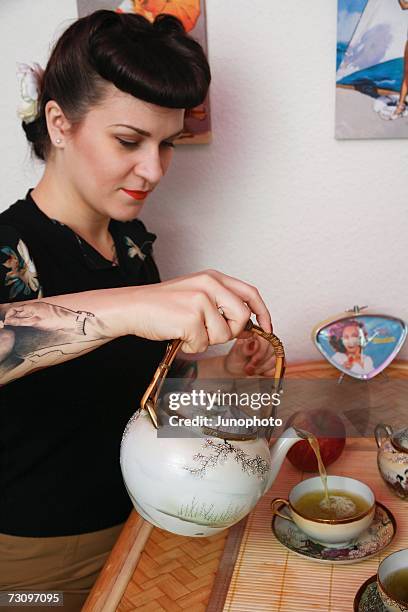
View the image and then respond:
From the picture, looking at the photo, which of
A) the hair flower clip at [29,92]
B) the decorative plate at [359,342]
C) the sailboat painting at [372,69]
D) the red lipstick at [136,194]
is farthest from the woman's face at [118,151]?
the decorative plate at [359,342]

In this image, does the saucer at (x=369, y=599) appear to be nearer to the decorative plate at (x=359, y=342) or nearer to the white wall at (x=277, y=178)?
the decorative plate at (x=359, y=342)

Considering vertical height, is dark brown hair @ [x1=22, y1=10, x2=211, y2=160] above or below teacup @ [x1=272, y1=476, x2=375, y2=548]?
above

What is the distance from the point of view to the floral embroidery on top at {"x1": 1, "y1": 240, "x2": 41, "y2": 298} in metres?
0.93

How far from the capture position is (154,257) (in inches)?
58.7

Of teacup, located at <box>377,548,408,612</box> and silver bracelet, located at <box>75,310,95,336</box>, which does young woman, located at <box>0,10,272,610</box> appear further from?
teacup, located at <box>377,548,408,612</box>

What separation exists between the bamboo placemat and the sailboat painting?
0.74 m

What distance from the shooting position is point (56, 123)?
1.08 metres

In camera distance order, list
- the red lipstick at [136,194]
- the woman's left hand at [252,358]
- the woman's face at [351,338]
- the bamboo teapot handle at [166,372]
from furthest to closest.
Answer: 1. the woman's face at [351,338]
2. the woman's left hand at [252,358]
3. the red lipstick at [136,194]
4. the bamboo teapot handle at [166,372]

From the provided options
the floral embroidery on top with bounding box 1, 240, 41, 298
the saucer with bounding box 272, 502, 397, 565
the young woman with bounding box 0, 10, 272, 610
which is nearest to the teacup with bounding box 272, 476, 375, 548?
the saucer with bounding box 272, 502, 397, 565

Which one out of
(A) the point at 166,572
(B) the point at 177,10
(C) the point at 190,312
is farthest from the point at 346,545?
(B) the point at 177,10

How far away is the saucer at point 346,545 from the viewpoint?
2.58 feet

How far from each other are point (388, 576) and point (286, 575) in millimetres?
145

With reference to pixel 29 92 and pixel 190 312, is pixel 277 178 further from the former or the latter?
pixel 190 312

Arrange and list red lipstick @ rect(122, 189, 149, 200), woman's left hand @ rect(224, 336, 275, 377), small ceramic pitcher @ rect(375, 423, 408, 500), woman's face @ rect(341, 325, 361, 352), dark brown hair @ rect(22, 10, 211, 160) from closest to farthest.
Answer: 1. small ceramic pitcher @ rect(375, 423, 408, 500)
2. dark brown hair @ rect(22, 10, 211, 160)
3. red lipstick @ rect(122, 189, 149, 200)
4. woman's left hand @ rect(224, 336, 275, 377)
5. woman's face @ rect(341, 325, 361, 352)
